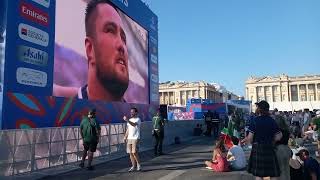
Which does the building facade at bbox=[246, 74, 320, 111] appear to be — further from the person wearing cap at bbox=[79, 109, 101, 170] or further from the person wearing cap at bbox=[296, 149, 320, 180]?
the person wearing cap at bbox=[296, 149, 320, 180]

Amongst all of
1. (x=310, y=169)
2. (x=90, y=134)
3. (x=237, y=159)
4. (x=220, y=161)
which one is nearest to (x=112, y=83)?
(x=90, y=134)

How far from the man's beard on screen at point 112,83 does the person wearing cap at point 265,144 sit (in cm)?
1090

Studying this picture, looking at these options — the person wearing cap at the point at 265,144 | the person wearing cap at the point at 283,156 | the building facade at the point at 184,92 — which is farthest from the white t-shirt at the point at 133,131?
the building facade at the point at 184,92

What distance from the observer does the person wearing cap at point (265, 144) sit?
22.4 feet

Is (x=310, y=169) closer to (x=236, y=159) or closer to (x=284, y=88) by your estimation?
(x=236, y=159)

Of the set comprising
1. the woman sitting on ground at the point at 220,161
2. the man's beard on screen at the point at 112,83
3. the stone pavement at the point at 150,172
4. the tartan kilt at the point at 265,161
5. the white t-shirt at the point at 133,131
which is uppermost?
the man's beard on screen at the point at 112,83

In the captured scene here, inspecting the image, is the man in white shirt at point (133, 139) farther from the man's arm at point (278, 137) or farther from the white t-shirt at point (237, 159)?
the man's arm at point (278, 137)

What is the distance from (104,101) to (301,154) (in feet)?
36.7

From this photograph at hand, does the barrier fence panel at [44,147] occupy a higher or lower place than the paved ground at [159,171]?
higher

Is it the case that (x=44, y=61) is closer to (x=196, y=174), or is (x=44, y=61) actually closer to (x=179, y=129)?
(x=196, y=174)

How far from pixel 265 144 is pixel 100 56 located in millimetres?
11397

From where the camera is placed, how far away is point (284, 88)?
140750mm

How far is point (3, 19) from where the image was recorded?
11.0 metres

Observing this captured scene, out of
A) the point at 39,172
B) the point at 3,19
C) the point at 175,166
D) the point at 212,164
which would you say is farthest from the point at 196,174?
the point at 3,19
